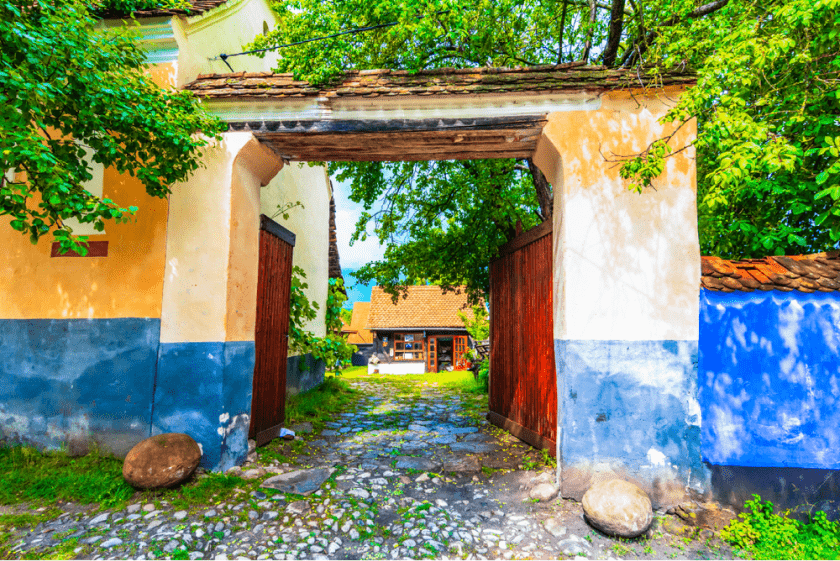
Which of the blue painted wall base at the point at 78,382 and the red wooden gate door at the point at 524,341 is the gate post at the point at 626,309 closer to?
the red wooden gate door at the point at 524,341

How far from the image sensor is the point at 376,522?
11.9 feet

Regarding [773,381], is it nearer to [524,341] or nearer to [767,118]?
[767,118]

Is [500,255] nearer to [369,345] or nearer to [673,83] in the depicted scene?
[673,83]

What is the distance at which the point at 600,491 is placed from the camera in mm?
3621

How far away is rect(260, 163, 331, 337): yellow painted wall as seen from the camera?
25.7 ft

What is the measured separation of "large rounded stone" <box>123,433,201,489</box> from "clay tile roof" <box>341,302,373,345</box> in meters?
27.8

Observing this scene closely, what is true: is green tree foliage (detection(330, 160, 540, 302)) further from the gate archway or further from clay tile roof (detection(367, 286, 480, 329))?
clay tile roof (detection(367, 286, 480, 329))

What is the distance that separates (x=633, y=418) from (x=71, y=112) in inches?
215

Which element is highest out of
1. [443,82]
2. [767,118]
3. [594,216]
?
[443,82]

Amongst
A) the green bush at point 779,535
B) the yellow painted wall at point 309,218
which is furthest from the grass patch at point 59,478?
the green bush at point 779,535

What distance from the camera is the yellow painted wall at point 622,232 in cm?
403

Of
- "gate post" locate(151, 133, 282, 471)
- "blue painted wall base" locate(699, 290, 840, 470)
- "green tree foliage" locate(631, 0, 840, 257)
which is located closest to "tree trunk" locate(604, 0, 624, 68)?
"green tree foliage" locate(631, 0, 840, 257)

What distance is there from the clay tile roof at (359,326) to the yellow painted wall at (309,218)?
2139 cm

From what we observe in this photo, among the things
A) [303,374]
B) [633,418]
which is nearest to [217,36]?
[303,374]
